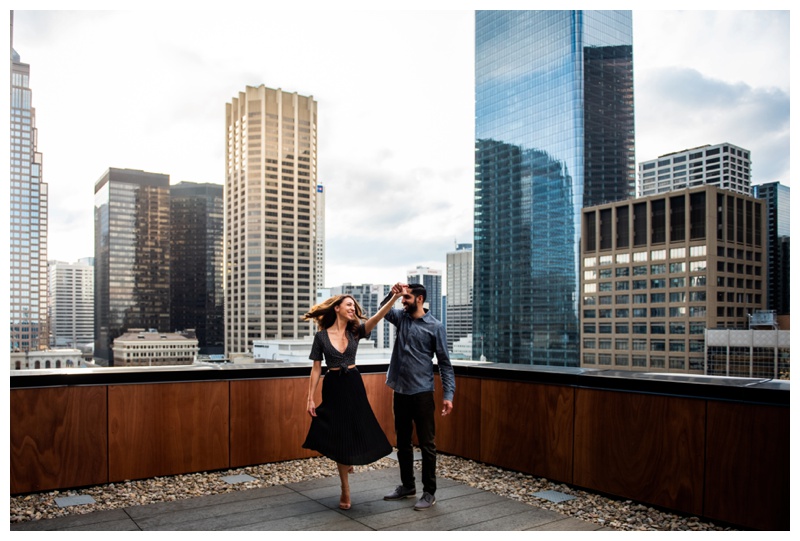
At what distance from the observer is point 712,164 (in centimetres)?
5556

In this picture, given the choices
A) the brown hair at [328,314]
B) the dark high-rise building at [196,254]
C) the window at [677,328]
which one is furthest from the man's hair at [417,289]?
the dark high-rise building at [196,254]

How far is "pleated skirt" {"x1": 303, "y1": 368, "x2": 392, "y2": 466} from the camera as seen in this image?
12.1 ft

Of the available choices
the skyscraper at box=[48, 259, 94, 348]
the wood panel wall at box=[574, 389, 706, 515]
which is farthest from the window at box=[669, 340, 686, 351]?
the wood panel wall at box=[574, 389, 706, 515]

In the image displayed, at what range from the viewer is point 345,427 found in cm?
374

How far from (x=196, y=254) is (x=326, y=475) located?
88800 millimetres

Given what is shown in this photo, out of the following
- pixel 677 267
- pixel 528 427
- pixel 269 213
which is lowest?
pixel 528 427

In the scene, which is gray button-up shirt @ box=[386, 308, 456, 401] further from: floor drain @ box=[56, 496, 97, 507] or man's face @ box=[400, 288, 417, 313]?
floor drain @ box=[56, 496, 97, 507]

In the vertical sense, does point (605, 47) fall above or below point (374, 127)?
above

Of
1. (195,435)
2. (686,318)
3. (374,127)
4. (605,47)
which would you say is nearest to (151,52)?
(374,127)

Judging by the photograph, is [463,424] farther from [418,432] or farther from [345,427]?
[345,427]

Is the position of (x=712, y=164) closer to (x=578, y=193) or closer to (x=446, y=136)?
(x=578, y=193)

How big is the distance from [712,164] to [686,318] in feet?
54.2

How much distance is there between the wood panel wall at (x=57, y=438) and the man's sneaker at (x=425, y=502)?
2226 millimetres

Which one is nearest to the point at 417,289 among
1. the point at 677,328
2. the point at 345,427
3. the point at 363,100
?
the point at 345,427
